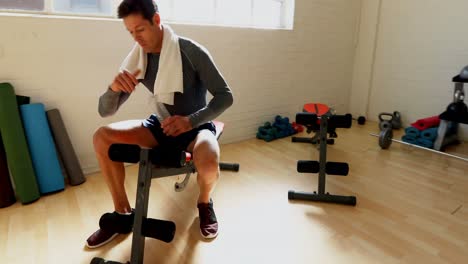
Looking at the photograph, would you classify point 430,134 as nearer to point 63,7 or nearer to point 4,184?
point 63,7

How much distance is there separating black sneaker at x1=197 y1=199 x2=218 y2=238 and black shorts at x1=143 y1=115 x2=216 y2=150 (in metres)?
0.34

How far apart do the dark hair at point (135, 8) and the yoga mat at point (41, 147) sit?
3.25 ft

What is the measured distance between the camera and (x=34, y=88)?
78.1 inches

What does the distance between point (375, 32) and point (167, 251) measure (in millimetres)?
3560

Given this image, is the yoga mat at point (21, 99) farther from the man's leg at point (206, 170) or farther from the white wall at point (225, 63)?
the man's leg at point (206, 170)

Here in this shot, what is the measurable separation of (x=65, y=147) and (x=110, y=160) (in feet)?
2.55

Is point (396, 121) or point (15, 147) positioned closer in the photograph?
point (15, 147)

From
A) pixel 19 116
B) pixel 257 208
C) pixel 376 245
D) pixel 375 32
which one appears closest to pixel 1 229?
pixel 19 116

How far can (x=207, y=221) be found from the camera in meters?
1.60

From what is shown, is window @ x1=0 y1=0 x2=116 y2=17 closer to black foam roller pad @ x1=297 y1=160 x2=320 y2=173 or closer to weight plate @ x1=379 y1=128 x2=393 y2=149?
black foam roller pad @ x1=297 y1=160 x2=320 y2=173

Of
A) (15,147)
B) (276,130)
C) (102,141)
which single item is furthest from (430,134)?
(15,147)

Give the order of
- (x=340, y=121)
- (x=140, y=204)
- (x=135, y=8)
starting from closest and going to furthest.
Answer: (x=140, y=204) < (x=135, y=8) < (x=340, y=121)

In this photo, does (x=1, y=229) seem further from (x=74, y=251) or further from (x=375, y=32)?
(x=375, y=32)

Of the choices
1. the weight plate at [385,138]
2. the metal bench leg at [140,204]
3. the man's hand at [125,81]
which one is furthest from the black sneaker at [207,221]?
the weight plate at [385,138]
